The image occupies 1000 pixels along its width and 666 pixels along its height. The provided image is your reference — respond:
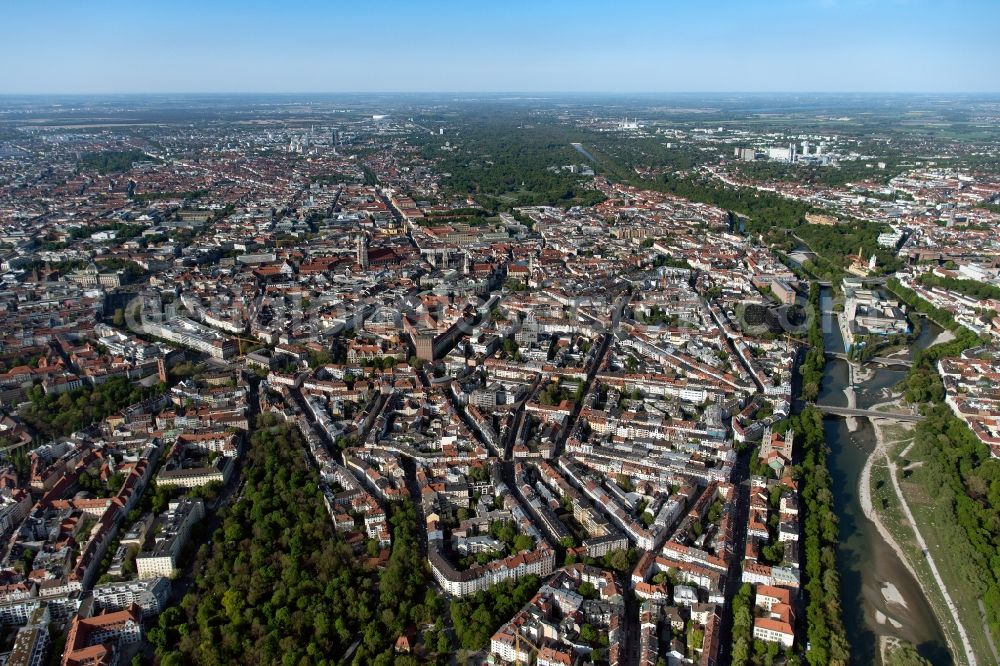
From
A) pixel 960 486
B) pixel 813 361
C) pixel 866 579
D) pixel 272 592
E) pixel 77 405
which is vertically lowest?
pixel 866 579

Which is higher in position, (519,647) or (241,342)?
(241,342)

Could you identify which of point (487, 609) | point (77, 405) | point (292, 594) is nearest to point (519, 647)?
point (487, 609)

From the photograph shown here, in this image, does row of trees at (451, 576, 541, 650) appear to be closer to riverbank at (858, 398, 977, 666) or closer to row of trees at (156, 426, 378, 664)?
row of trees at (156, 426, 378, 664)

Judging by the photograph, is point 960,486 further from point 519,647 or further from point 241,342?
point 241,342

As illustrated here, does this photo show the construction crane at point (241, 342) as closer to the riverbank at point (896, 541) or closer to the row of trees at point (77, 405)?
the row of trees at point (77, 405)

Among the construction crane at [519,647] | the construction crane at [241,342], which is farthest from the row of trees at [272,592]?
the construction crane at [241,342]

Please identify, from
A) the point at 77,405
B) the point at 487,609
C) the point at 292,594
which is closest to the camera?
the point at 487,609

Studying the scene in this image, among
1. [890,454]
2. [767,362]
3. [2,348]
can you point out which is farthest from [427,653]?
[2,348]
